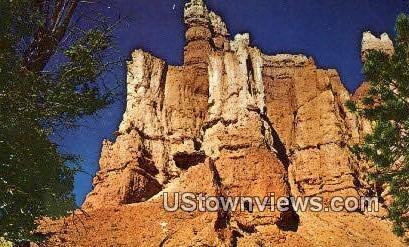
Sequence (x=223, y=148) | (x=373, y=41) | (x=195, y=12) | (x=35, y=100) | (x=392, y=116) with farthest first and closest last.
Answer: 1. (x=373, y=41)
2. (x=195, y=12)
3. (x=223, y=148)
4. (x=392, y=116)
5. (x=35, y=100)

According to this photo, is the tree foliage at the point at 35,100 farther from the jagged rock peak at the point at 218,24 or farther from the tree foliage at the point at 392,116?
the jagged rock peak at the point at 218,24

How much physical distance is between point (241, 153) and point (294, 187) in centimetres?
1386

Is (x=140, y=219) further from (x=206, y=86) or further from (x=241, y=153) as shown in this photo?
(x=206, y=86)

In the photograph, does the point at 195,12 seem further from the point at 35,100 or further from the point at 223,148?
the point at 35,100

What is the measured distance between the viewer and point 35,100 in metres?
11.2

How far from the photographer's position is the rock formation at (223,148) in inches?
1400

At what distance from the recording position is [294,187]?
57.4 m

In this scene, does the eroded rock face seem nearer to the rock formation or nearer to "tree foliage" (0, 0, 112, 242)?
the rock formation

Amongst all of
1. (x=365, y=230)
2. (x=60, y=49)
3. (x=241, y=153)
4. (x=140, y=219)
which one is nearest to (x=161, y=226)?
(x=140, y=219)

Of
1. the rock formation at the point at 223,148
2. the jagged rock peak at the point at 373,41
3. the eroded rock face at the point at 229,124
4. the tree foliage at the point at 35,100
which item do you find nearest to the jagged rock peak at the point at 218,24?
the rock formation at the point at 223,148

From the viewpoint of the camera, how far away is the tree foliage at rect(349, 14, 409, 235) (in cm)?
1922

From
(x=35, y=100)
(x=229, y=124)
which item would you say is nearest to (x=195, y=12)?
(x=229, y=124)

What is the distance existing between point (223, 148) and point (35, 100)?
37.4 metres

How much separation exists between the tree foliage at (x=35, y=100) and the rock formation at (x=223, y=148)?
61.5ft
